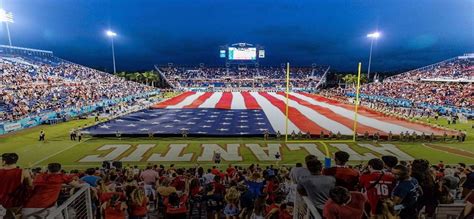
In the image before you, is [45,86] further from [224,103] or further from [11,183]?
[11,183]

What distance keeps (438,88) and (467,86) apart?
197 inches

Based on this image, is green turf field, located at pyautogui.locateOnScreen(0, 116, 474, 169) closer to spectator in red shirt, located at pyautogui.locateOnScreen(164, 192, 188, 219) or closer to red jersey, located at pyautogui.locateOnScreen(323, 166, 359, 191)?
spectator in red shirt, located at pyautogui.locateOnScreen(164, 192, 188, 219)

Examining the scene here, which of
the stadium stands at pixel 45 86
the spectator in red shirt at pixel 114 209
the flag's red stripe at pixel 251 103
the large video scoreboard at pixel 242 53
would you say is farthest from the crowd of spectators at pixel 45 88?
the large video scoreboard at pixel 242 53

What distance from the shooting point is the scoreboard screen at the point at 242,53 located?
93.8 meters

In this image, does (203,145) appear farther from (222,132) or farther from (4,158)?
(4,158)

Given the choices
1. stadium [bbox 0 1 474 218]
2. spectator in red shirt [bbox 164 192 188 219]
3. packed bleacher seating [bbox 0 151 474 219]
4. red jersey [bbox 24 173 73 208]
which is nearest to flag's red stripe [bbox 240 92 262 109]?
stadium [bbox 0 1 474 218]

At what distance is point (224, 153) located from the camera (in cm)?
2188

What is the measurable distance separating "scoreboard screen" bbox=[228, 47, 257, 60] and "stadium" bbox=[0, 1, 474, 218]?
3378cm

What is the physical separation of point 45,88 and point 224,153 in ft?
116

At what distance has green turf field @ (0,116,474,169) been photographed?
1998cm

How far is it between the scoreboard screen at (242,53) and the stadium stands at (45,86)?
34296 millimetres

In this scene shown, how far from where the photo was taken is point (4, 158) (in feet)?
15.1

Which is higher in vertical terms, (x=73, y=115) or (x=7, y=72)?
(x=7, y=72)

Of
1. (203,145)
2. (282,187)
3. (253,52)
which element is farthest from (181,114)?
(253,52)
